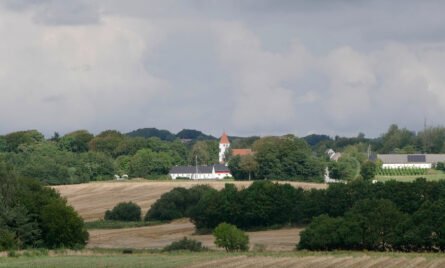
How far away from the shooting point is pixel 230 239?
7544 cm

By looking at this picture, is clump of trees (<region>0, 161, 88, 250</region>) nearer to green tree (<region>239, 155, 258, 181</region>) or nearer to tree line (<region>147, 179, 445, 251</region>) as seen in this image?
tree line (<region>147, 179, 445, 251</region>)

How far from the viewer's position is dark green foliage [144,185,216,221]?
11388 centimetres

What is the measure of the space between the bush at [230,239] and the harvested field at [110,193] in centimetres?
3963

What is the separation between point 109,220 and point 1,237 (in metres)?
35.9

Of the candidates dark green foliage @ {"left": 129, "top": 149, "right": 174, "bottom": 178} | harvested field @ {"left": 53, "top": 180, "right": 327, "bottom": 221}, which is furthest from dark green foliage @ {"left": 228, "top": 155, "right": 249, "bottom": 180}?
harvested field @ {"left": 53, "top": 180, "right": 327, "bottom": 221}

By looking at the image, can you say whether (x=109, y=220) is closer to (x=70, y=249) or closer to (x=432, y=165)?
(x=70, y=249)

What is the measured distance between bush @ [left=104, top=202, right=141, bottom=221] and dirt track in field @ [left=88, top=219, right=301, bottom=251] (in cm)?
640

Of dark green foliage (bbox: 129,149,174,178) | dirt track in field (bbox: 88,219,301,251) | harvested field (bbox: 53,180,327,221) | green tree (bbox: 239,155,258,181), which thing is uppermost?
dark green foliage (bbox: 129,149,174,178)

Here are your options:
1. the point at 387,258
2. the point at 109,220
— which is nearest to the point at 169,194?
the point at 109,220

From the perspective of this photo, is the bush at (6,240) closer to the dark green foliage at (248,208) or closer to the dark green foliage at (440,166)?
the dark green foliage at (248,208)

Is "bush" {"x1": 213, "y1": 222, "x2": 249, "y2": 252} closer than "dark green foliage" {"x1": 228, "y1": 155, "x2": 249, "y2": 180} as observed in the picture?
Yes

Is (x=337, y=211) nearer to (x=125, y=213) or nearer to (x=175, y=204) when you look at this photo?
(x=175, y=204)

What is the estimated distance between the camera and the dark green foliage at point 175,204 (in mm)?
113875

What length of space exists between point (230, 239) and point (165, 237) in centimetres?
1906
